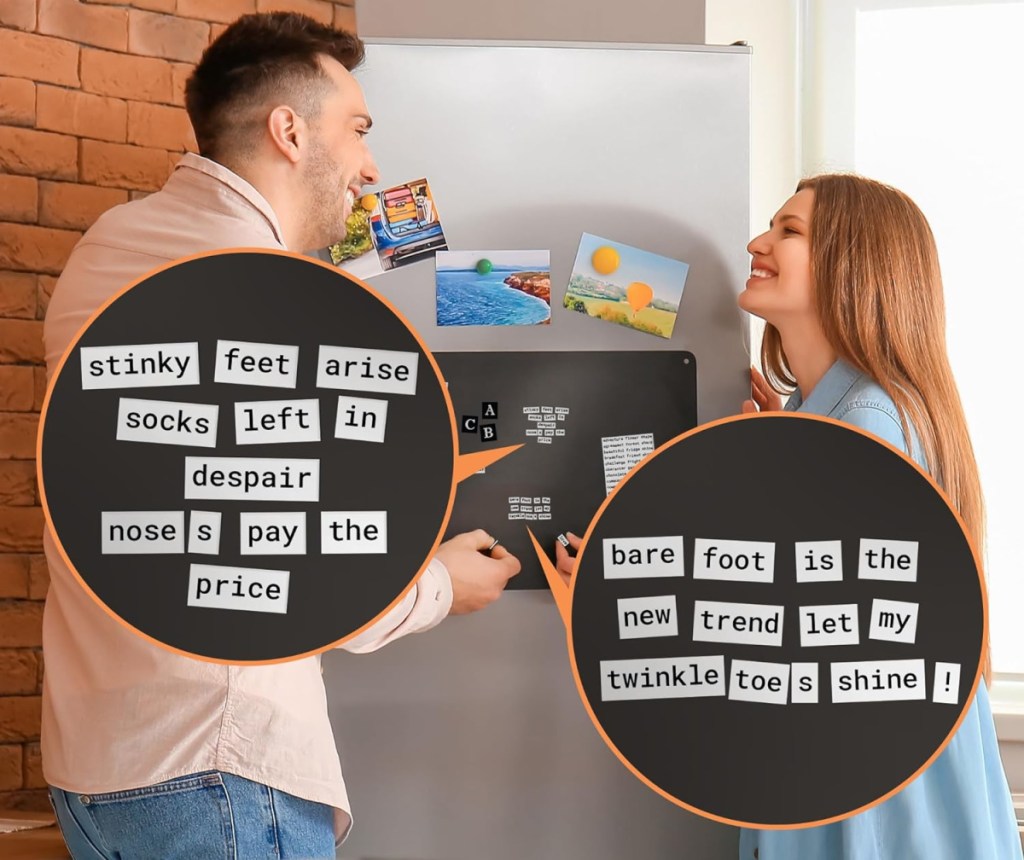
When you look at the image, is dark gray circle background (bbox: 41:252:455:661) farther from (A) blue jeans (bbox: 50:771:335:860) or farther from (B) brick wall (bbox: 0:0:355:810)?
(B) brick wall (bbox: 0:0:355:810)

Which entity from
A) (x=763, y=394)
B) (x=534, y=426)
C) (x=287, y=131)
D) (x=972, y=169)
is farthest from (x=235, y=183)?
(x=972, y=169)

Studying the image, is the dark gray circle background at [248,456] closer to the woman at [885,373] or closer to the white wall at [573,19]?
the woman at [885,373]

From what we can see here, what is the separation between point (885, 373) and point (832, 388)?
7 cm

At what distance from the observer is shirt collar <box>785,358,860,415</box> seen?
4.05 ft

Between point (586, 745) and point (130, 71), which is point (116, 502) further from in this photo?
point (130, 71)

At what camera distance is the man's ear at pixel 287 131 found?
110cm

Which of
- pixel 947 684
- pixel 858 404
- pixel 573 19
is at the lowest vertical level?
pixel 947 684

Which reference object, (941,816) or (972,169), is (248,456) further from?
(972,169)

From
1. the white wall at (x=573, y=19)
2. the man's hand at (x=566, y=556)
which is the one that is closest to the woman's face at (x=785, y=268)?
the man's hand at (x=566, y=556)

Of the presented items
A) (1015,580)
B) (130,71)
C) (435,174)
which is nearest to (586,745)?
(435,174)

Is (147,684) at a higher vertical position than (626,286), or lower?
lower

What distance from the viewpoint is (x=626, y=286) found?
1.54 meters

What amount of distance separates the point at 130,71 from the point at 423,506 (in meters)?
1.67

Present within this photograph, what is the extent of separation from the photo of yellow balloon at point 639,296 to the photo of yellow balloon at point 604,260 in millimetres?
45
